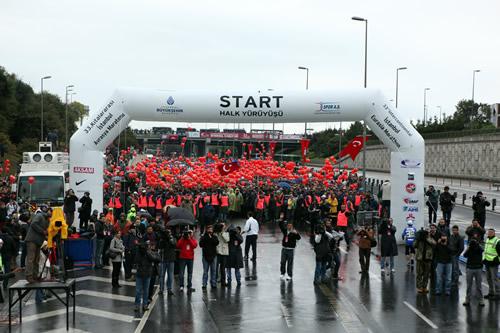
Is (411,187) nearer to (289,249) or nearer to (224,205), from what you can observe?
(289,249)

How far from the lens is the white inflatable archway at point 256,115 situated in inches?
798

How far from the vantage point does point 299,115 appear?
67.8ft

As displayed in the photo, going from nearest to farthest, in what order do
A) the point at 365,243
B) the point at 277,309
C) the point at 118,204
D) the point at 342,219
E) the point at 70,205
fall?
the point at 277,309, the point at 365,243, the point at 70,205, the point at 342,219, the point at 118,204

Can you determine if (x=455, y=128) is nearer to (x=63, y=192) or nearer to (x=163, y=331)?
(x=63, y=192)

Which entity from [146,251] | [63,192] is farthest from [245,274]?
[63,192]

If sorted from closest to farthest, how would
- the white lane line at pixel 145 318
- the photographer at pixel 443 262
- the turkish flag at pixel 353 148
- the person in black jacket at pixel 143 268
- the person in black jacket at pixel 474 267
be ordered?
the white lane line at pixel 145 318 → the person in black jacket at pixel 143 268 → the person in black jacket at pixel 474 267 → the photographer at pixel 443 262 → the turkish flag at pixel 353 148

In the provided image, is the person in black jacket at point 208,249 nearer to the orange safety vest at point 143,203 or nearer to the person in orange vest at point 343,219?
the person in orange vest at point 343,219

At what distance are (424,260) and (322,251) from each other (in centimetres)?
244

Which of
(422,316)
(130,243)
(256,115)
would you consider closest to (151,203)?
(256,115)

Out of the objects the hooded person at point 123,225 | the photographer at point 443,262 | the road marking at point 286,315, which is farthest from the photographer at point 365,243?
the hooded person at point 123,225

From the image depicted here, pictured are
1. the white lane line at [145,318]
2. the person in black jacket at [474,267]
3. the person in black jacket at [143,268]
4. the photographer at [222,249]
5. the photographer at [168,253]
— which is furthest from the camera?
the photographer at [222,249]

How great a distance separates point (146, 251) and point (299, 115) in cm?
965

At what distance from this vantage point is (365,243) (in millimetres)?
16344

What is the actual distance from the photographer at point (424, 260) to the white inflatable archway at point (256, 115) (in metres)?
6.03
